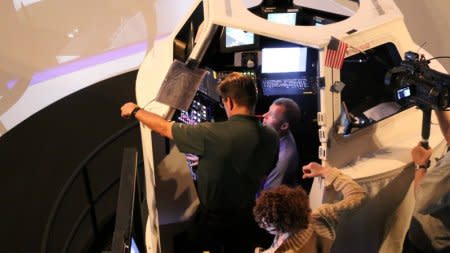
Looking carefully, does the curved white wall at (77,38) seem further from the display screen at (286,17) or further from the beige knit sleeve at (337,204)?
the beige knit sleeve at (337,204)

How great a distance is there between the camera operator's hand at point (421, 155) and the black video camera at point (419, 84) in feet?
0.80

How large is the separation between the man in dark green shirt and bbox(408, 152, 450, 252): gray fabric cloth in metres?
0.79

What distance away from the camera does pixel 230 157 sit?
262cm

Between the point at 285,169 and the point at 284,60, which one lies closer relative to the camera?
the point at 285,169

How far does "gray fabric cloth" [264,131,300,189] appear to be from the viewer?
3.17m

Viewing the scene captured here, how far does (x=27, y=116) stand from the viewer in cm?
503

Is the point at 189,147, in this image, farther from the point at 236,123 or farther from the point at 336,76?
the point at 336,76

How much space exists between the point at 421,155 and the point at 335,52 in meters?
0.72

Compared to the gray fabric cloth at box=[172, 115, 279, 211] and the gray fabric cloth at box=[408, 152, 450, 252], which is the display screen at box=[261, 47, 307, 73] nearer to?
the gray fabric cloth at box=[172, 115, 279, 211]

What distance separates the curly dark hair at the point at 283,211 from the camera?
2.10 m

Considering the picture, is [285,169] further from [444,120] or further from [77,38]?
[77,38]

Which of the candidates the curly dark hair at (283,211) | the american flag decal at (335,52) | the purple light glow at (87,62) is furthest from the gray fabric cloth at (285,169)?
the purple light glow at (87,62)

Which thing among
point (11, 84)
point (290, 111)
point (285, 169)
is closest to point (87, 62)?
point (11, 84)

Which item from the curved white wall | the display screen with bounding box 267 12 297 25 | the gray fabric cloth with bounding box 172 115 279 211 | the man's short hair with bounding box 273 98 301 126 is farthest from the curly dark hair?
the curved white wall
